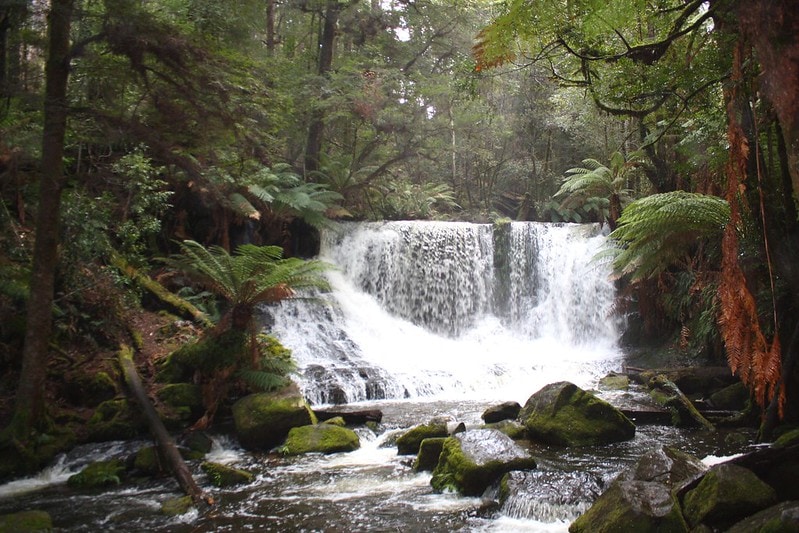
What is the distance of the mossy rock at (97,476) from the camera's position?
18.0 feet

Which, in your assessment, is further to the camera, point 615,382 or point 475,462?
point 615,382

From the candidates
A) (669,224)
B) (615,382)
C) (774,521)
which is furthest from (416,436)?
(615,382)

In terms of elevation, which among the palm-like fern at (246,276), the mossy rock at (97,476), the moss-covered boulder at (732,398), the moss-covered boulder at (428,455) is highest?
the palm-like fern at (246,276)

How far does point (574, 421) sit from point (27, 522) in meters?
5.39

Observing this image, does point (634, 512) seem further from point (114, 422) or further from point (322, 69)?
point (322, 69)

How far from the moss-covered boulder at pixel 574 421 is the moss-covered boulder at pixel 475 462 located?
3.56 feet

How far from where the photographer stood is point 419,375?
10.6m

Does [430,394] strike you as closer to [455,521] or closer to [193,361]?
[193,361]

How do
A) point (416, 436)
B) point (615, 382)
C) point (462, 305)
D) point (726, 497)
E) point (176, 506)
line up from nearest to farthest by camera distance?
point (726, 497) → point (176, 506) → point (416, 436) → point (615, 382) → point (462, 305)

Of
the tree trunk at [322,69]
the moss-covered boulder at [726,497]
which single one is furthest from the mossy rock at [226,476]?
the tree trunk at [322,69]

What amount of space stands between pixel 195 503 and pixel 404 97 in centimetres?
1312

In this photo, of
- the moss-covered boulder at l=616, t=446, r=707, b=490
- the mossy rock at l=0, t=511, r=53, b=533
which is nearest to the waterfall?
the moss-covered boulder at l=616, t=446, r=707, b=490

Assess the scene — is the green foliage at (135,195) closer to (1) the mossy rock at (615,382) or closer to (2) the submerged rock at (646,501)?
(2) the submerged rock at (646,501)

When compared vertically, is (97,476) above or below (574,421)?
below
